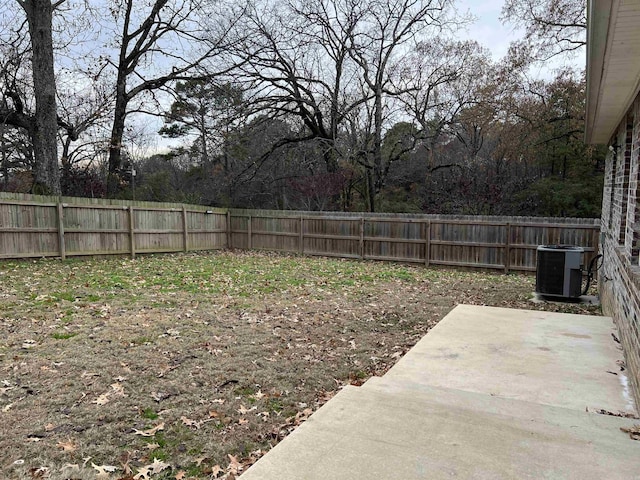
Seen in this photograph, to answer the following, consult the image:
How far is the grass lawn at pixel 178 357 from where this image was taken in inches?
108

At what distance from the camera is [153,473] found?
2498 mm

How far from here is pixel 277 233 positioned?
15383 mm

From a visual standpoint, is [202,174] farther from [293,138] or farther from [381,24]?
[381,24]

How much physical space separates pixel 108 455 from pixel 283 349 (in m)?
2.33

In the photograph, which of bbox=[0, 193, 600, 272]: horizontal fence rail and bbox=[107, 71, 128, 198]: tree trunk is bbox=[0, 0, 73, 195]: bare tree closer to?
bbox=[0, 193, 600, 272]: horizontal fence rail

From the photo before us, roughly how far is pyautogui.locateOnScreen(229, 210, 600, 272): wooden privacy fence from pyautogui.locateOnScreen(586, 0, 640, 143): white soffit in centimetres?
598

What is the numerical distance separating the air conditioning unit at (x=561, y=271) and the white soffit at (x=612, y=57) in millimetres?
2541

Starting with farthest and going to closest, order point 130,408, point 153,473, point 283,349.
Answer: point 283,349 < point 130,408 < point 153,473

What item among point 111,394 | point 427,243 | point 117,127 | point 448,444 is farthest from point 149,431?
point 117,127

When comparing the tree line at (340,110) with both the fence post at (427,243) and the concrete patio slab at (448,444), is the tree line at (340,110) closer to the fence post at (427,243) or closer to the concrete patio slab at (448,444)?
the fence post at (427,243)

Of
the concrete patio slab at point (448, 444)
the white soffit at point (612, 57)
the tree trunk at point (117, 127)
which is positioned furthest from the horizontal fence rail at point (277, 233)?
the concrete patio slab at point (448, 444)

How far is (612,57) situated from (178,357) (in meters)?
4.52

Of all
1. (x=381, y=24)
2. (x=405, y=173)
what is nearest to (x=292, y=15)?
(x=381, y=24)

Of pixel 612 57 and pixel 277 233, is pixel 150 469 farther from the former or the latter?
pixel 277 233
